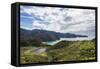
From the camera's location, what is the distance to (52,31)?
12.5 ft

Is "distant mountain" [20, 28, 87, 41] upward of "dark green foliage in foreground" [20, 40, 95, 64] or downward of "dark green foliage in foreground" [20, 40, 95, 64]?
upward

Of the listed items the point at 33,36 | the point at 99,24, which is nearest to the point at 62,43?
the point at 33,36

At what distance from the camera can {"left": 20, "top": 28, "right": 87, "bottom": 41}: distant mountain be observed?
3.61 meters

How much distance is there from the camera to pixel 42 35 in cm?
375

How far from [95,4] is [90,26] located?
389 millimetres

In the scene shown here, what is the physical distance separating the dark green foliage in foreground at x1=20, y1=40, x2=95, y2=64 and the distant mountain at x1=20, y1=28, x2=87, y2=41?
4.1 inches

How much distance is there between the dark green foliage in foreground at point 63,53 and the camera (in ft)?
12.0

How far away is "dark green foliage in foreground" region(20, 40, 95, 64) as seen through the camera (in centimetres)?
365

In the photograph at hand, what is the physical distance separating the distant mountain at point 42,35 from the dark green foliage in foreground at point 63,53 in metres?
0.10

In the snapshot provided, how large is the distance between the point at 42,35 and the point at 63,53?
1.42ft

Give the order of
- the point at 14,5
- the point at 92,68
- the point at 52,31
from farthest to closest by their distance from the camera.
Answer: the point at 92,68 < the point at 52,31 < the point at 14,5

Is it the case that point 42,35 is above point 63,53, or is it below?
above

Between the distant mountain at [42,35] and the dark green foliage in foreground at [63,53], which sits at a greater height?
the distant mountain at [42,35]
